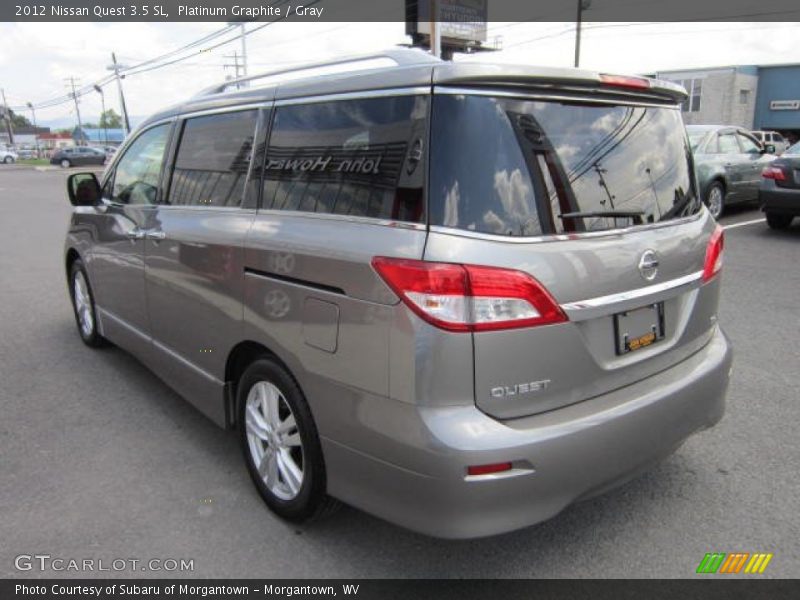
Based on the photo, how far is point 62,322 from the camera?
6.20 metres

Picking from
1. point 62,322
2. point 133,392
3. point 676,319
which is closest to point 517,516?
point 676,319

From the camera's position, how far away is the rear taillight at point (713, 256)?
287 cm

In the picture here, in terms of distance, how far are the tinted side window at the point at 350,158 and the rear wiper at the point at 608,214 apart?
57 cm

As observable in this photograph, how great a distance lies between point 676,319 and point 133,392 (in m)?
3.49

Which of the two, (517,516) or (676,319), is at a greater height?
(676,319)

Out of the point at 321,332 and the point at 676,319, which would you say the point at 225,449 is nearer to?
the point at 321,332

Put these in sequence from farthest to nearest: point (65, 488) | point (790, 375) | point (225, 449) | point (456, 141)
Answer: point (790, 375)
point (225, 449)
point (65, 488)
point (456, 141)

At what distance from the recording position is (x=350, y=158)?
8.33 ft

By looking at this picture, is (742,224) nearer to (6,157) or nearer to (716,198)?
(716,198)

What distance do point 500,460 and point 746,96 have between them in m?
57.2

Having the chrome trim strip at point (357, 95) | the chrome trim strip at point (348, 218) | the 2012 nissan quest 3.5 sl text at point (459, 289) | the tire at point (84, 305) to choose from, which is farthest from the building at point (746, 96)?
the chrome trim strip at point (348, 218)

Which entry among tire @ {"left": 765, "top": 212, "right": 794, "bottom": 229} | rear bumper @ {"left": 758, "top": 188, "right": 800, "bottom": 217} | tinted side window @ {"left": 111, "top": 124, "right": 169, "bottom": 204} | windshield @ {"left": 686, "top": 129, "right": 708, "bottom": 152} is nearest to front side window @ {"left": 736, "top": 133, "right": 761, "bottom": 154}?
windshield @ {"left": 686, "top": 129, "right": 708, "bottom": 152}

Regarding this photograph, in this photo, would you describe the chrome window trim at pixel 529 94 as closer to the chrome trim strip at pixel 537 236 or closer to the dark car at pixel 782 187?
the chrome trim strip at pixel 537 236

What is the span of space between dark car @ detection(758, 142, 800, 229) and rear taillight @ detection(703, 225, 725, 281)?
765 centimetres
